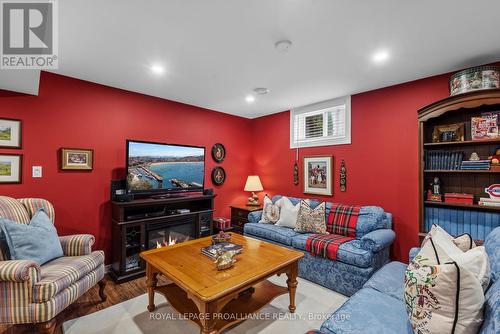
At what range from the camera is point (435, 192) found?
273cm

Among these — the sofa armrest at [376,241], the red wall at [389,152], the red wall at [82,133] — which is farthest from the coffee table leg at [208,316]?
the red wall at [389,152]

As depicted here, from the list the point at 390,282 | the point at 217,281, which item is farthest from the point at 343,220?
the point at 217,281

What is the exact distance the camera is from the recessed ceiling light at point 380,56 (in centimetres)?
229

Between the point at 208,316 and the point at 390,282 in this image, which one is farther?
the point at 390,282

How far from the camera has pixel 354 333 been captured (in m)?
1.30

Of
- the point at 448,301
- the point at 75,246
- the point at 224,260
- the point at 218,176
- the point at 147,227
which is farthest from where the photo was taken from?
the point at 218,176

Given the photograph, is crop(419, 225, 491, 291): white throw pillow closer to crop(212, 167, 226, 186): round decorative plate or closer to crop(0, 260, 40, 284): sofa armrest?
crop(0, 260, 40, 284): sofa armrest

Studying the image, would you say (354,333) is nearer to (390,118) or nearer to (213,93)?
(390,118)

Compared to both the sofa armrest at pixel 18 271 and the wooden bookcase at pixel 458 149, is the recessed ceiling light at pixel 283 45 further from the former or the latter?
the sofa armrest at pixel 18 271

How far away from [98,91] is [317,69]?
2.84m

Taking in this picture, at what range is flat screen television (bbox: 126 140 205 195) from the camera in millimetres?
3205

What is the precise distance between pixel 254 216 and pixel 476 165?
2.86m

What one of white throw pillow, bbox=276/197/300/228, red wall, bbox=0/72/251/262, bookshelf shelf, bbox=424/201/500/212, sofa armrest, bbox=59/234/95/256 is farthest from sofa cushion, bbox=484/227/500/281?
red wall, bbox=0/72/251/262

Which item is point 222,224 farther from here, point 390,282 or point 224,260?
point 390,282
